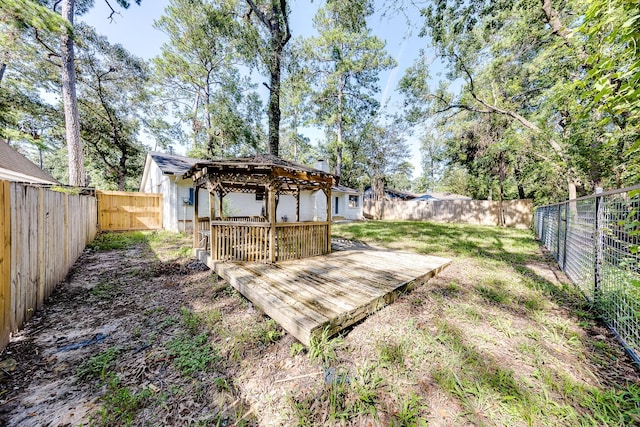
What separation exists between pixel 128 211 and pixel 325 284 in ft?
38.9

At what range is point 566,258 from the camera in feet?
16.1

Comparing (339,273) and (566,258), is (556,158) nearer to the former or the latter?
(566,258)

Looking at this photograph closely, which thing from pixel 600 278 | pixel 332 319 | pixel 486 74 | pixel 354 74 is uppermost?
pixel 354 74

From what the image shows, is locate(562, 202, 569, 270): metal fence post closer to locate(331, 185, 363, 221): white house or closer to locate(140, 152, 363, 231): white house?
locate(140, 152, 363, 231): white house

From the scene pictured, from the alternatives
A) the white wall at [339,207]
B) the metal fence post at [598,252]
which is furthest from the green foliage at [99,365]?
the white wall at [339,207]

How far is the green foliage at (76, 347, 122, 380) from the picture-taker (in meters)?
2.08

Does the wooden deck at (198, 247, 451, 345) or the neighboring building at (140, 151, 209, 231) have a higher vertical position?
the neighboring building at (140, 151, 209, 231)

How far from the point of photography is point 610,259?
2861 mm

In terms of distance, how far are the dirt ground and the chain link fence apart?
31cm

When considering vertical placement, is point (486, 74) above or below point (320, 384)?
above

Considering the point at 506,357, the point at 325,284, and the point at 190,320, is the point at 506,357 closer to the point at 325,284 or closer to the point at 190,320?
the point at 325,284

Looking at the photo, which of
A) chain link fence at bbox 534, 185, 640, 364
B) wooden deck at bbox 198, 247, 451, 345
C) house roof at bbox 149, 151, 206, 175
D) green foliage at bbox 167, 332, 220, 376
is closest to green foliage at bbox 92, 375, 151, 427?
green foliage at bbox 167, 332, 220, 376

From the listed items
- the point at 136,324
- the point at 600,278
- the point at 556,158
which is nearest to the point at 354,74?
the point at 556,158

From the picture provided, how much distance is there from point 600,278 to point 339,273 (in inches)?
147
